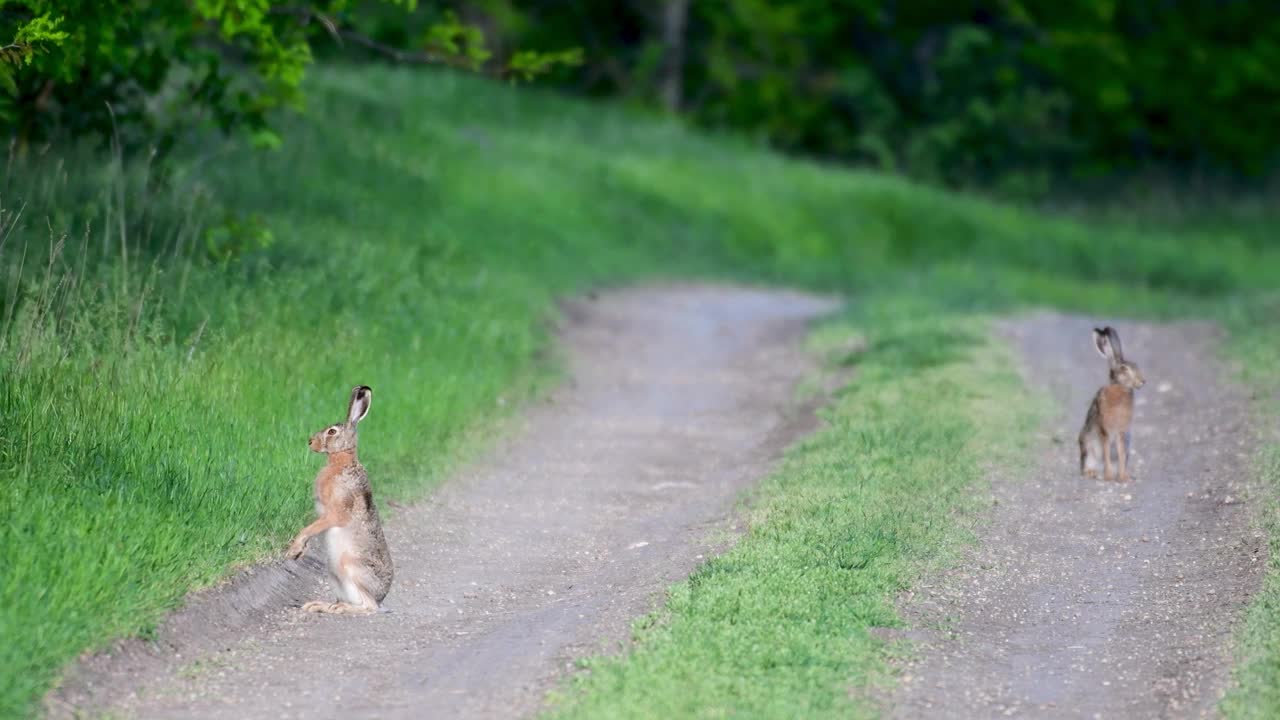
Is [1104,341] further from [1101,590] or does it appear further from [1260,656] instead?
[1260,656]

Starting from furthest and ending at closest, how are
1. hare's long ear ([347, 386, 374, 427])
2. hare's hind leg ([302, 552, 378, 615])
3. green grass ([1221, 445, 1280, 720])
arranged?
hare's long ear ([347, 386, 374, 427]) < hare's hind leg ([302, 552, 378, 615]) < green grass ([1221, 445, 1280, 720])

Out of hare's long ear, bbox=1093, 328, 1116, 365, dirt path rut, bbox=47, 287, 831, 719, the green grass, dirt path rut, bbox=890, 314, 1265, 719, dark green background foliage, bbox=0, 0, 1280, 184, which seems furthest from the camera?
dark green background foliage, bbox=0, 0, 1280, 184

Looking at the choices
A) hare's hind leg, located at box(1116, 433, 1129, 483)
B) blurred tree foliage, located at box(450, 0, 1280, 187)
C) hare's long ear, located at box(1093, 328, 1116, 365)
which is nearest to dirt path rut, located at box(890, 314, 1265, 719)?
hare's hind leg, located at box(1116, 433, 1129, 483)

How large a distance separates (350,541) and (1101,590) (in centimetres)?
369

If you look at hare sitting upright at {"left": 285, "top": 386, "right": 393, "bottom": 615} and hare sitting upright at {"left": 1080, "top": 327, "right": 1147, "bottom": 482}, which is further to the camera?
hare sitting upright at {"left": 1080, "top": 327, "right": 1147, "bottom": 482}

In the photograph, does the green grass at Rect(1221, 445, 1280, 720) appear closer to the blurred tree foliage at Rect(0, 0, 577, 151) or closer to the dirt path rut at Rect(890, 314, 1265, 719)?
the dirt path rut at Rect(890, 314, 1265, 719)

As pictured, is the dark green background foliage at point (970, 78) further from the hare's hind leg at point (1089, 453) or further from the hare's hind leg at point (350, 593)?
the hare's hind leg at point (350, 593)

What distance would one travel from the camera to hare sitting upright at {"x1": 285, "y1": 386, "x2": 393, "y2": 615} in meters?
7.87

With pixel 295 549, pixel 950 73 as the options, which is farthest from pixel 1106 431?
pixel 950 73

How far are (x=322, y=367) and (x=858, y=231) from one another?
1963 cm

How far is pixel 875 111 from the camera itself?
42.9 m

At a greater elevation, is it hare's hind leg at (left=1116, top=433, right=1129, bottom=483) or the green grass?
the green grass

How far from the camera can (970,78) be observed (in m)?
42.5

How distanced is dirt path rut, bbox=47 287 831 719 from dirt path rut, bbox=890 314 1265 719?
4.67 feet
